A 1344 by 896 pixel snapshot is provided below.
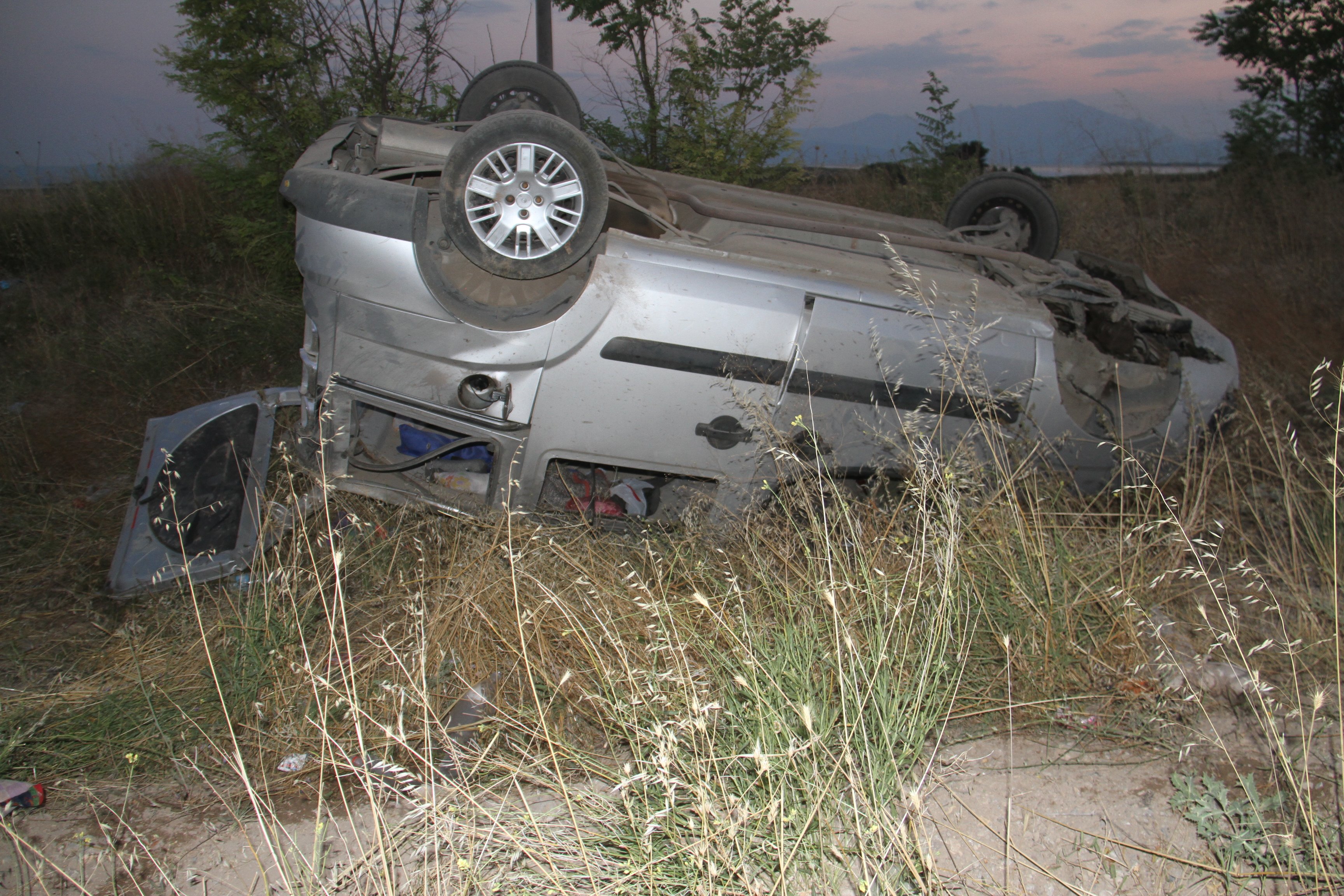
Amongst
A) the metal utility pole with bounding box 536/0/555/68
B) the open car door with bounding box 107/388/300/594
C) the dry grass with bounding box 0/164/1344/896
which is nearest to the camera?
the dry grass with bounding box 0/164/1344/896

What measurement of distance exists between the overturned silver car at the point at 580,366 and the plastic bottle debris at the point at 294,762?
2.90 ft

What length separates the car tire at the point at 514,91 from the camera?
4.78m

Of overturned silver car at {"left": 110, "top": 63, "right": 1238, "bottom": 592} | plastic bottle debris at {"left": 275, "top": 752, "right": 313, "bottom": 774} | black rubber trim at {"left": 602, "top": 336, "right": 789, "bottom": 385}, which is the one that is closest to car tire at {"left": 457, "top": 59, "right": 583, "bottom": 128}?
overturned silver car at {"left": 110, "top": 63, "right": 1238, "bottom": 592}

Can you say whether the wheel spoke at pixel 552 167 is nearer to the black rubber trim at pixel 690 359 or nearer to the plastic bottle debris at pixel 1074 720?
the black rubber trim at pixel 690 359

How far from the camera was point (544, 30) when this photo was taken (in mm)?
7207

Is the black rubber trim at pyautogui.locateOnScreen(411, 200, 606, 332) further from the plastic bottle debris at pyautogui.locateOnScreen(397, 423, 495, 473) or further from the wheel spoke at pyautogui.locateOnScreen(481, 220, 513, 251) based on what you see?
the plastic bottle debris at pyautogui.locateOnScreen(397, 423, 495, 473)

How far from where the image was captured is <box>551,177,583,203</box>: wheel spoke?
304 cm

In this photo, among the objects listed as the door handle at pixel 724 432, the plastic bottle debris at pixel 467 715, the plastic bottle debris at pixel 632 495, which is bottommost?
the plastic bottle debris at pixel 467 715

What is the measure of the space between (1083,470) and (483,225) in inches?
116

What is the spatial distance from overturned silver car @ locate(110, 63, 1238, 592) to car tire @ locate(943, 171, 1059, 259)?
1.61 metres

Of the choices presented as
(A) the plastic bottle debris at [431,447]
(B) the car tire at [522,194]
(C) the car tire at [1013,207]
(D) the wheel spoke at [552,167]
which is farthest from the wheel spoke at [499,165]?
(C) the car tire at [1013,207]

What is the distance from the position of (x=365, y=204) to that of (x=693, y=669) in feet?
6.96

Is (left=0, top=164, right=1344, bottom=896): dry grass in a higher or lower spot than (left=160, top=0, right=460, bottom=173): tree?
lower

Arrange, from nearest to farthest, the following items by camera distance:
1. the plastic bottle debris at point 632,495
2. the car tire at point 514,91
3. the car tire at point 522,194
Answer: the car tire at point 522,194, the plastic bottle debris at point 632,495, the car tire at point 514,91
